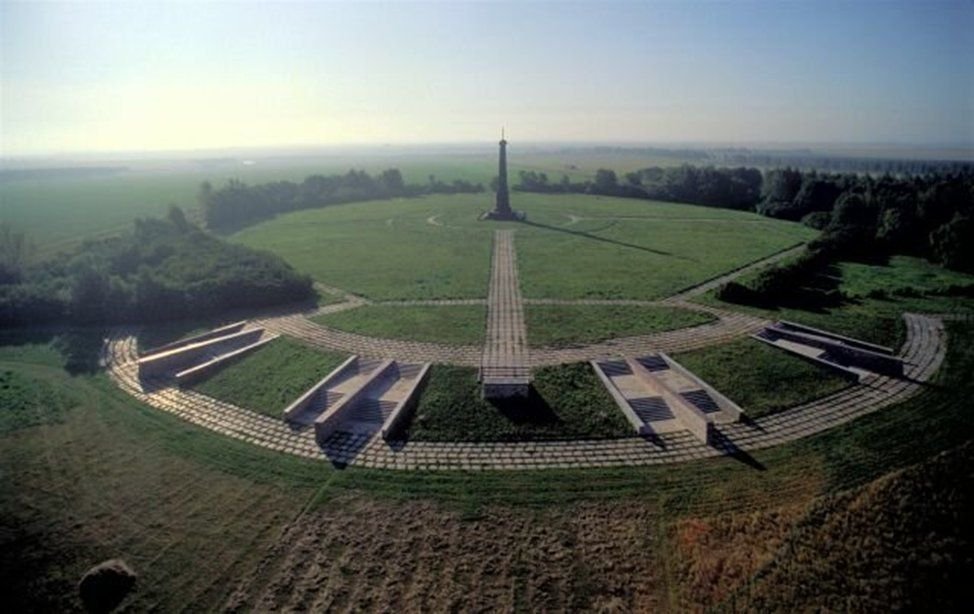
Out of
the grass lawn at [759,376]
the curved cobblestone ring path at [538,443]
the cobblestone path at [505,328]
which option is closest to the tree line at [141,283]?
the curved cobblestone ring path at [538,443]

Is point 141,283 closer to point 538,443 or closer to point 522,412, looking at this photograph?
point 522,412

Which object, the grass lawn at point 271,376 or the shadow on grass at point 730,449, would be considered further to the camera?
the grass lawn at point 271,376

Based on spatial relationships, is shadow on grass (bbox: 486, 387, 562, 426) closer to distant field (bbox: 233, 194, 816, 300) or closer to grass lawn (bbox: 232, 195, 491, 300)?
distant field (bbox: 233, 194, 816, 300)

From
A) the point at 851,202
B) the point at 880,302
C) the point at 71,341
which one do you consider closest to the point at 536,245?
the point at 880,302

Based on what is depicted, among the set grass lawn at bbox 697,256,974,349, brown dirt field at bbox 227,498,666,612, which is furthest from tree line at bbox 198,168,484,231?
grass lawn at bbox 697,256,974,349

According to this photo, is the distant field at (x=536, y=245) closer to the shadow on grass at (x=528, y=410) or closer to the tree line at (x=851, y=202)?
the tree line at (x=851, y=202)

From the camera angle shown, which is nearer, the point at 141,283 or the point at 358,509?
the point at 358,509
